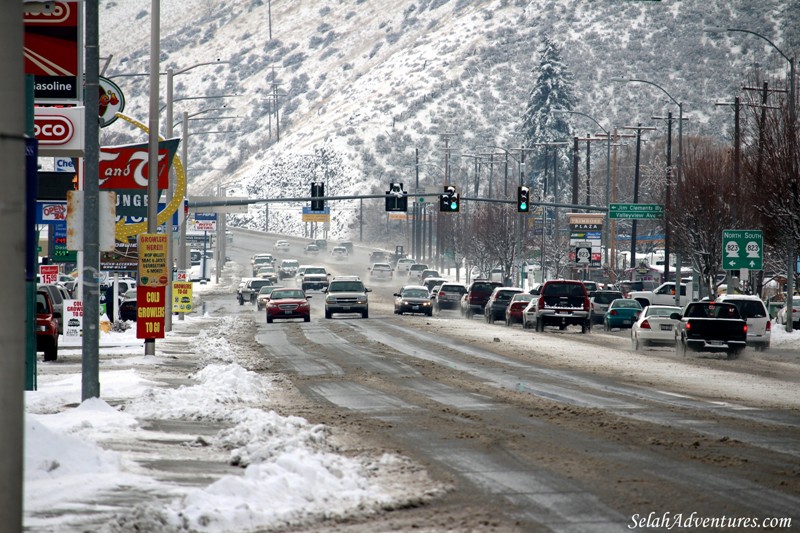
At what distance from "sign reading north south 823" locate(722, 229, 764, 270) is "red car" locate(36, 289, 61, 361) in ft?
77.6

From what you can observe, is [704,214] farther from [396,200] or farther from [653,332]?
[653,332]

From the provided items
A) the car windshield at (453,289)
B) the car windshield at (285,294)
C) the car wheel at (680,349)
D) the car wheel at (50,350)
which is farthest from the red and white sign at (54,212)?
the car windshield at (453,289)

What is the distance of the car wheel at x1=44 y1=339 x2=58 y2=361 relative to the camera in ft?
91.7

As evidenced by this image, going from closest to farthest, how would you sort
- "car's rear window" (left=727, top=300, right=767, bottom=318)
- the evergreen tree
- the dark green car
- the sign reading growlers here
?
the sign reading growlers here, "car's rear window" (left=727, top=300, right=767, bottom=318), the dark green car, the evergreen tree

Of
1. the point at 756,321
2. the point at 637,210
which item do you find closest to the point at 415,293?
the point at 637,210

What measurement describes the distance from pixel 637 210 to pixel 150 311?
38.3 metres

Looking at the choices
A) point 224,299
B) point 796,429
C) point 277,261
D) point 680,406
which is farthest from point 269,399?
point 277,261

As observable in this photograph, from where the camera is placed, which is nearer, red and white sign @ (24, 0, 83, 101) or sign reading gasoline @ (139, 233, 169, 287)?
red and white sign @ (24, 0, 83, 101)

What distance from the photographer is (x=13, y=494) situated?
21.8 feet

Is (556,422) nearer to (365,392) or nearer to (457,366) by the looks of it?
(365,392)

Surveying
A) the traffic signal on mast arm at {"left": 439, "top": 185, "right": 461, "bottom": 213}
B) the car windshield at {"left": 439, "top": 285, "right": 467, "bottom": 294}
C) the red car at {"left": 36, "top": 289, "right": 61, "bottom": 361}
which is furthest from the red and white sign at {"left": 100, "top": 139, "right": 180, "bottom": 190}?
the car windshield at {"left": 439, "top": 285, "right": 467, "bottom": 294}

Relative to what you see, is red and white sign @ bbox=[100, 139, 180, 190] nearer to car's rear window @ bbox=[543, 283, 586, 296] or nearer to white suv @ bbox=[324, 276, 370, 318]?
car's rear window @ bbox=[543, 283, 586, 296]

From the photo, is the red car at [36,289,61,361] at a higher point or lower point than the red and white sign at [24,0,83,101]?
lower

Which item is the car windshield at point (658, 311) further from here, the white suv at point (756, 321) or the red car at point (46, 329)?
the red car at point (46, 329)
